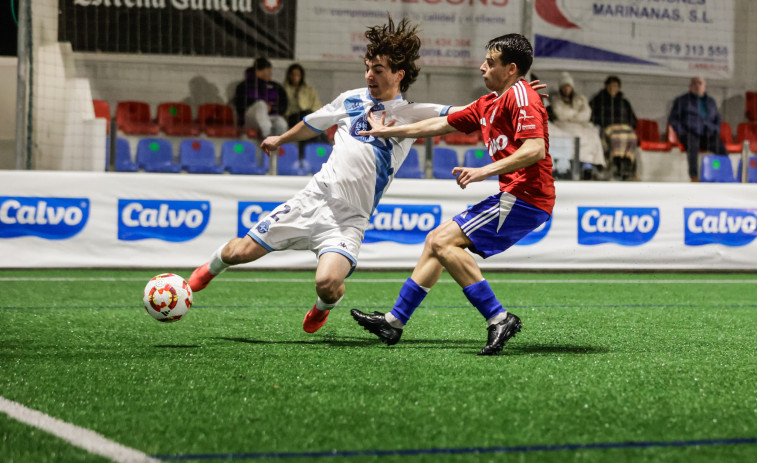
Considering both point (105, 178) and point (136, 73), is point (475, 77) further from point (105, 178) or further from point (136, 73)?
point (105, 178)

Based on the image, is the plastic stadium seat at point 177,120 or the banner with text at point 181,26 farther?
the plastic stadium seat at point 177,120

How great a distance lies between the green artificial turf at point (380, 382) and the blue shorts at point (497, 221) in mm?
544

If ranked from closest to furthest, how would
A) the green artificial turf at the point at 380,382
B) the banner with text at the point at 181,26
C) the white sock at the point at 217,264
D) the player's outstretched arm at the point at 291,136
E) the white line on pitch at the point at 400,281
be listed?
the green artificial turf at the point at 380,382 < the white sock at the point at 217,264 < the player's outstretched arm at the point at 291,136 < the white line on pitch at the point at 400,281 < the banner with text at the point at 181,26

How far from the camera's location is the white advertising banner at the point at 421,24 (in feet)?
38.3

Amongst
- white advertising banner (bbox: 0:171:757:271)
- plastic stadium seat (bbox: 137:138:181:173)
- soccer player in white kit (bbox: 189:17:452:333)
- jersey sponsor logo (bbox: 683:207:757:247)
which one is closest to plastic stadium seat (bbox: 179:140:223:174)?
plastic stadium seat (bbox: 137:138:181:173)

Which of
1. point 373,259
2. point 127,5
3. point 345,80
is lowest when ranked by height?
point 373,259

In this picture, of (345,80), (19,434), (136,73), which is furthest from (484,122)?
(136,73)

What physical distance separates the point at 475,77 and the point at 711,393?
9.21m

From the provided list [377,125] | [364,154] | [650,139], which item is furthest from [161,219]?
[650,139]

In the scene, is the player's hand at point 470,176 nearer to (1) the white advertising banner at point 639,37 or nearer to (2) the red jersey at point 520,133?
(2) the red jersey at point 520,133

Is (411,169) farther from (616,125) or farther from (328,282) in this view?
(328,282)

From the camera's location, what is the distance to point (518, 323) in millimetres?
4145

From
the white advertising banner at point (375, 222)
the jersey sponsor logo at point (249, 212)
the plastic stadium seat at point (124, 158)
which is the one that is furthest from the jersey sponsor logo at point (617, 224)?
the plastic stadium seat at point (124, 158)

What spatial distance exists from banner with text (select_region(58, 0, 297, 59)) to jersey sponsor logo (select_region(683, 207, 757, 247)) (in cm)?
550
